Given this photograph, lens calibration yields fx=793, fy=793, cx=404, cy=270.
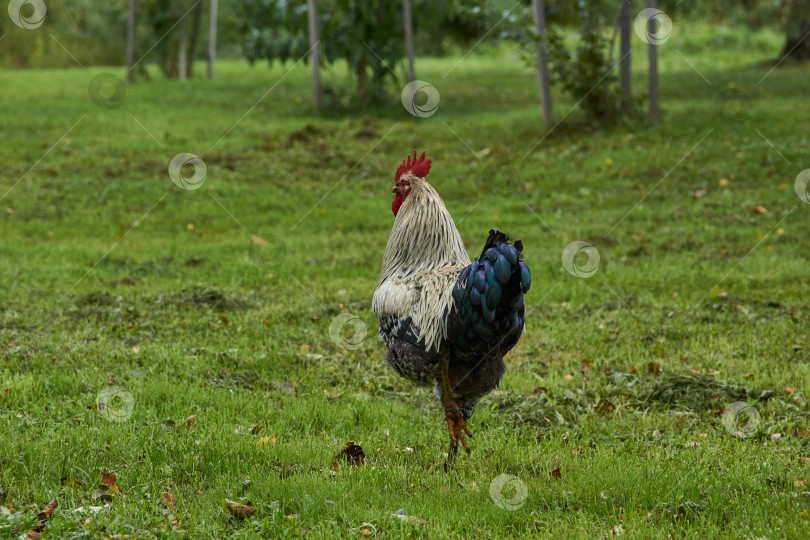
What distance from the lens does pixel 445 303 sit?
4934 millimetres

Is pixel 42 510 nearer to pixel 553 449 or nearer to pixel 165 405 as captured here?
pixel 165 405

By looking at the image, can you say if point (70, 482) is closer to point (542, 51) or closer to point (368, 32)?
point (542, 51)

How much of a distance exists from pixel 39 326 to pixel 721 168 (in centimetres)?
1192

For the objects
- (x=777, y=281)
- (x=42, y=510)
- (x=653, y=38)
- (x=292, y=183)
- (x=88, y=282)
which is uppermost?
(x=653, y=38)

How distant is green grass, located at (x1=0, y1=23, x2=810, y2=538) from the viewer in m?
4.88

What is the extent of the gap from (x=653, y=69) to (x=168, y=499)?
1430 cm

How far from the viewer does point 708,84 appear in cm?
2272

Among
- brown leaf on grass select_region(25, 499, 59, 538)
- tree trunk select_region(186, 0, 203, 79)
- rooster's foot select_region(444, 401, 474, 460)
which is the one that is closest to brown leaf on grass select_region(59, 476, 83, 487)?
brown leaf on grass select_region(25, 499, 59, 538)

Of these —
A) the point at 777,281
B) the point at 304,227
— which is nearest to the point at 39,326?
the point at 304,227

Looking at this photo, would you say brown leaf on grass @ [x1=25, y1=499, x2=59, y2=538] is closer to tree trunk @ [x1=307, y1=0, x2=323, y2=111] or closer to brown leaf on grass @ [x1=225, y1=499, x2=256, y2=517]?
brown leaf on grass @ [x1=225, y1=499, x2=256, y2=517]

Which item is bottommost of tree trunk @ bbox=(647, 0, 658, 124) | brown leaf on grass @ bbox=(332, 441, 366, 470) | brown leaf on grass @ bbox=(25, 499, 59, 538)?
brown leaf on grass @ bbox=(25, 499, 59, 538)

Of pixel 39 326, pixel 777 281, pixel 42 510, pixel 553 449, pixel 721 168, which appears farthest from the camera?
pixel 721 168

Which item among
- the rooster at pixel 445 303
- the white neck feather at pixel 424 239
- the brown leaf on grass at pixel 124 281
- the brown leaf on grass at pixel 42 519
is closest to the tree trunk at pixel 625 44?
the brown leaf on grass at pixel 124 281

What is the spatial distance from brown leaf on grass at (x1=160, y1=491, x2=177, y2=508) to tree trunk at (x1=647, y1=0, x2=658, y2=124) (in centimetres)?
1316
